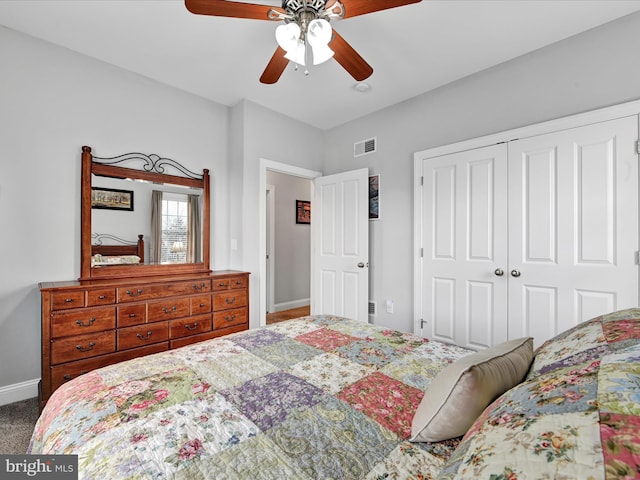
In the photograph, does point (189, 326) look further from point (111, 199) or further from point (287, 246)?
point (287, 246)

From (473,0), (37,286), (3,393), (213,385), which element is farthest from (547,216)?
(3,393)

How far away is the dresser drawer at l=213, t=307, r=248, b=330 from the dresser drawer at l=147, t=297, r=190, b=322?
31cm

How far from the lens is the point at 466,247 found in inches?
112

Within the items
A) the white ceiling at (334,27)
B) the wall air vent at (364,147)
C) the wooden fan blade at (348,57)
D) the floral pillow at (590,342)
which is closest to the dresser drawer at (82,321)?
the white ceiling at (334,27)

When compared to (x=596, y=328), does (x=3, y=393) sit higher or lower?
lower

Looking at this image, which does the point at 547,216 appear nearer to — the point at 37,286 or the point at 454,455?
the point at 454,455

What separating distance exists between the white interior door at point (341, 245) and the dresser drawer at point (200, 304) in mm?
1500

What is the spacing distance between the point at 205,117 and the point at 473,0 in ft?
8.73

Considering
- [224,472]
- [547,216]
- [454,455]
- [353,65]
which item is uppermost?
[353,65]

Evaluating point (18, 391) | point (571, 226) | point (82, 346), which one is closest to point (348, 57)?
point (571, 226)

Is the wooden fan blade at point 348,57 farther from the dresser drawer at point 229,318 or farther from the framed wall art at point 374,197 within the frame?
the dresser drawer at point 229,318

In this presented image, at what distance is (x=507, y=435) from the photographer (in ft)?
1.73

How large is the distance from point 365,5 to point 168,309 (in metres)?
2.62

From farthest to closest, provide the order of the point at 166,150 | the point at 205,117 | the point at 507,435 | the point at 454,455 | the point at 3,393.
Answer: the point at 205,117
the point at 166,150
the point at 3,393
the point at 454,455
the point at 507,435
